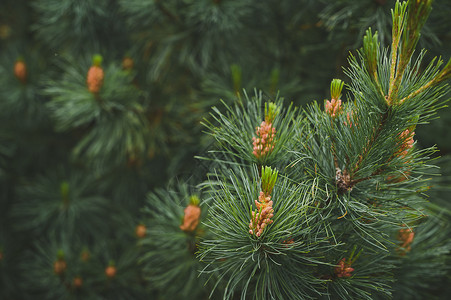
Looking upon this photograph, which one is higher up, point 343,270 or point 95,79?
point 95,79

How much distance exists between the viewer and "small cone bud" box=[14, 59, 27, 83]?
111 centimetres

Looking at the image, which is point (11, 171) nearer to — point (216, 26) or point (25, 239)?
point (25, 239)

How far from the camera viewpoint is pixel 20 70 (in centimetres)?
111

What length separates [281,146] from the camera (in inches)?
21.7

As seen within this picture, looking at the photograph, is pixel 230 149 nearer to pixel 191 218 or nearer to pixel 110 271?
pixel 191 218

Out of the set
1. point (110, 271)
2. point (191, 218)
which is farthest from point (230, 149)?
point (110, 271)

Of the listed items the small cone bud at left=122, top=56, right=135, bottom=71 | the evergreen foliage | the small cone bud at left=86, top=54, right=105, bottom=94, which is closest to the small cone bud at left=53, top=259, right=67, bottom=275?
the evergreen foliage

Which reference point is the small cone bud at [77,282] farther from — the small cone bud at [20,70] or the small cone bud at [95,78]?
the small cone bud at [20,70]

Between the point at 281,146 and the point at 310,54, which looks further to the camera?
the point at 310,54

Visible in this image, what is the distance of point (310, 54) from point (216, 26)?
0.92 feet

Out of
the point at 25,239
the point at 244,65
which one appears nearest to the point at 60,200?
the point at 25,239

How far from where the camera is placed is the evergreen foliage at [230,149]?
0.49 metres

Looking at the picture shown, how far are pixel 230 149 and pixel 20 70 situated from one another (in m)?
0.76

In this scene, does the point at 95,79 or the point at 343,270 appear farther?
the point at 95,79
